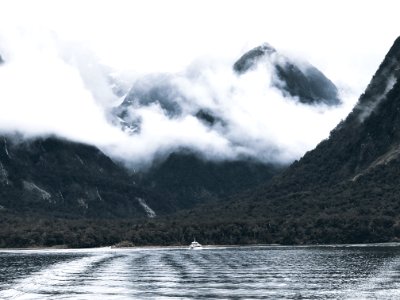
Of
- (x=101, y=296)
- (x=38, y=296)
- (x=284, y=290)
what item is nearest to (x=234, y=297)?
(x=284, y=290)

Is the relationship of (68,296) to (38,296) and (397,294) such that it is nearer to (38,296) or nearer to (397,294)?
(38,296)

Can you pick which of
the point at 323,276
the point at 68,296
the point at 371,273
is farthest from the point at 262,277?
the point at 68,296

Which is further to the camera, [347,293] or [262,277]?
[262,277]

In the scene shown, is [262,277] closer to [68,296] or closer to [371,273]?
[371,273]

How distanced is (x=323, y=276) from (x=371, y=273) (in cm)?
1259

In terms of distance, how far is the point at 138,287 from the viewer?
172m

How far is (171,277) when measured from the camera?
A: 198 meters

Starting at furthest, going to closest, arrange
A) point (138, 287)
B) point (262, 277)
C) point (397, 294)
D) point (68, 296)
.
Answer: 1. point (262, 277)
2. point (138, 287)
3. point (68, 296)
4. point (397, 294)

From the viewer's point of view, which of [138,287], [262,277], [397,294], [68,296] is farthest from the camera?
[262,277]

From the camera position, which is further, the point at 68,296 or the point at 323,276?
the point at 323,276

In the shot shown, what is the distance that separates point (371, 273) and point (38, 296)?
85.4 metres

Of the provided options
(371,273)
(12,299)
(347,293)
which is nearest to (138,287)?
(12,299)

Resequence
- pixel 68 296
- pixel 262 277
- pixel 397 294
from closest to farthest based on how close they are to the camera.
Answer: pixel 397 294 → pixel 68 296 → pixel 262 277

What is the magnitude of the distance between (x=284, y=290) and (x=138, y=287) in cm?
3344
